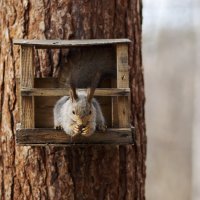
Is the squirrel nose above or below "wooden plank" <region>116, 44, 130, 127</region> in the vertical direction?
below

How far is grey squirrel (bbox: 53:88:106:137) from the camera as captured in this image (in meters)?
1.91

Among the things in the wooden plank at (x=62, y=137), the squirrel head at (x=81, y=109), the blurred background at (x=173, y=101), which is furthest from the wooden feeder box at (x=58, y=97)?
the blurred background at (x=173, y=101)

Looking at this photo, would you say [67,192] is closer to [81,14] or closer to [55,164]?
[55,164]

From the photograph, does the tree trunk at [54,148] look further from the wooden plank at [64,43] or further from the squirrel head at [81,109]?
the squirrel head at [81,109]

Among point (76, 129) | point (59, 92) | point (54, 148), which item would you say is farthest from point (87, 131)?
point (54, 148)

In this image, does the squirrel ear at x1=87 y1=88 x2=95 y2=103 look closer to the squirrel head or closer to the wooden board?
the squirrel head

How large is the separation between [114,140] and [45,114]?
0.90 feet

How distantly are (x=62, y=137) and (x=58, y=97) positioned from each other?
18 centimetres

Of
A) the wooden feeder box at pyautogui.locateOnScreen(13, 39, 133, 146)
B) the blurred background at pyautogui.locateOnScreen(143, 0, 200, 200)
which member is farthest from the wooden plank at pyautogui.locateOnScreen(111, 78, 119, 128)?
the blurred background at pyautogui.locateOnScreen(143, 0, 200, 200)

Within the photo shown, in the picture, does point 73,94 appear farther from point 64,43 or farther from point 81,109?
point 64,43

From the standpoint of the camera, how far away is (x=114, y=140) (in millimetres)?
2027

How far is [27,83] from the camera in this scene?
204cm

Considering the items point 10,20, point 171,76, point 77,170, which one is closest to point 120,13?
point 10,20

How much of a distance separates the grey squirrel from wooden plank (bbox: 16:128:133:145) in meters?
0.03
